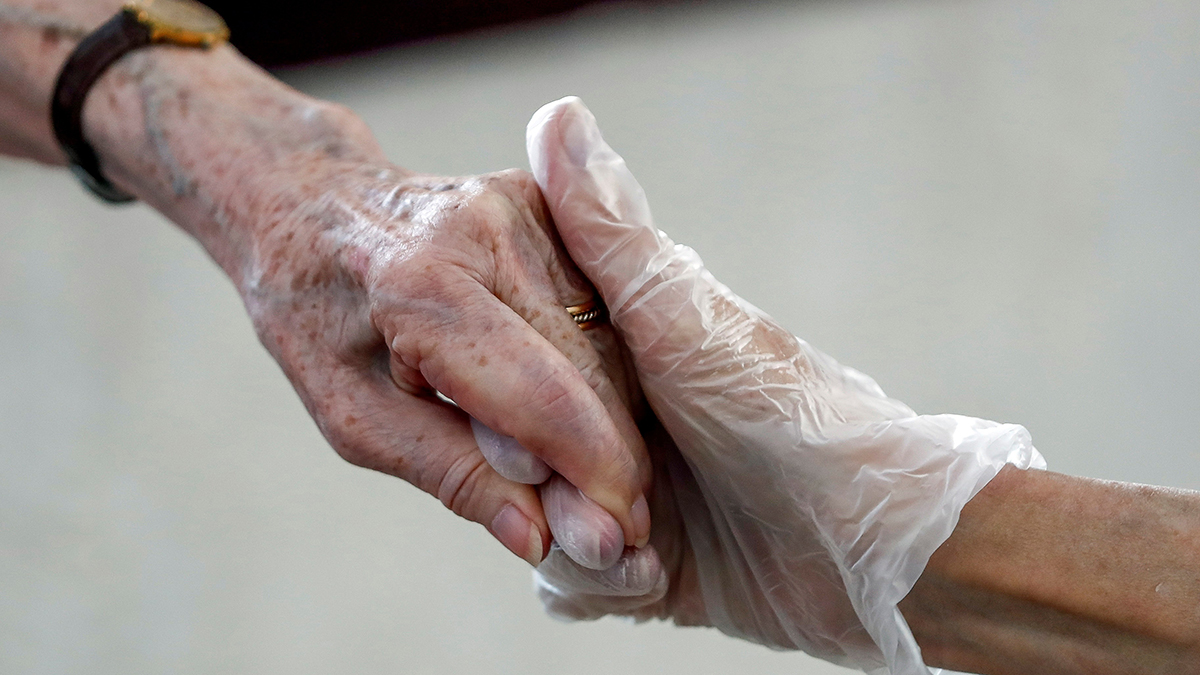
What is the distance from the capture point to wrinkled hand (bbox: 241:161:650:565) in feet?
2.26

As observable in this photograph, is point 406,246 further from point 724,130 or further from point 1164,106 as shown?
point 1164,106

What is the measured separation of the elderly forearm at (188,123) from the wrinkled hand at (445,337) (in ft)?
0.21

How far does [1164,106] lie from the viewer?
6.04ft

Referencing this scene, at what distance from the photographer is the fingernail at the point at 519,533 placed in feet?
2.44

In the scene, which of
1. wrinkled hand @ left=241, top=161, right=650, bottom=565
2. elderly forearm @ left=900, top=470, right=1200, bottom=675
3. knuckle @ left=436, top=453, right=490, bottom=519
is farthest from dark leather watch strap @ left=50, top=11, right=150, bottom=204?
elderly forearm @ left=900, top=470, right=1200, bottom=675

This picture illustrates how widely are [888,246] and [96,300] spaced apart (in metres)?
2.24

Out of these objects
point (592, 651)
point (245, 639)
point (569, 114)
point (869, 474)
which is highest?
point (569, 114)

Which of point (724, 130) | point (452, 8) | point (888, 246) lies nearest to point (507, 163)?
point (452, 8)

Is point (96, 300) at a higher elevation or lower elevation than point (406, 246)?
lower

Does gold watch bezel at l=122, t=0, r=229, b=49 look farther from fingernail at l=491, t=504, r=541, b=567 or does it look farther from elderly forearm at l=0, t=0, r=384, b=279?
fingernail at l=491, t=504, r=541, b=567

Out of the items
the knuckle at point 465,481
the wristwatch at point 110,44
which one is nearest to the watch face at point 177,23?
the wristwatch at point 110,44

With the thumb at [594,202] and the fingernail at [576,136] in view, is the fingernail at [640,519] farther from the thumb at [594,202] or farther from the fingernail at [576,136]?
the fingernail at [576,136]

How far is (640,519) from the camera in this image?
0.75 meters

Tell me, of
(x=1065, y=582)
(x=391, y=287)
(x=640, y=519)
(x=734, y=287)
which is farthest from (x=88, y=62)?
(x=734, y=287)
